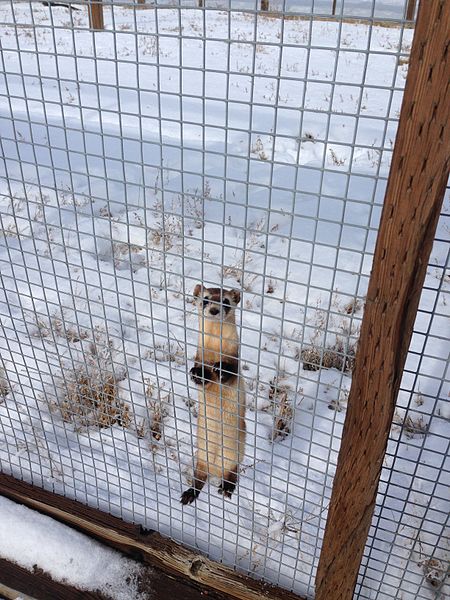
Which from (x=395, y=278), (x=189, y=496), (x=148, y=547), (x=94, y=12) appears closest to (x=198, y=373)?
(x=189, y=496)

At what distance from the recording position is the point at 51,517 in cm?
236

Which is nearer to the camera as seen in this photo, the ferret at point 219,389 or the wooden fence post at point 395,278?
the wooden fence post at point 395,278

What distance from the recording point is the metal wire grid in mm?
1554

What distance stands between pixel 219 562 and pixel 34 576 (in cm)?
80

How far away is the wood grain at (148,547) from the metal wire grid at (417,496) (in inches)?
15.9

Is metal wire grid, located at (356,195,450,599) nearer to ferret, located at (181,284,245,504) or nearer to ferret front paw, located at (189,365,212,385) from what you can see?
ferret, located at (181,284,245,504)

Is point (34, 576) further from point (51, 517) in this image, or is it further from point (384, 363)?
point (384, 363)

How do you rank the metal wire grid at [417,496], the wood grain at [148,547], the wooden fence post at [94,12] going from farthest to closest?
1. the wood grain at [148,547]
2. the metal wire grid at [417,496]
3. the wooden fence post at [94,12]

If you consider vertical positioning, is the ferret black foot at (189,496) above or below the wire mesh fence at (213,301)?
below

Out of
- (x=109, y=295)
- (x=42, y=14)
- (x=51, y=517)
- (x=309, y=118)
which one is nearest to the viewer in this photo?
(x=51, y=517)

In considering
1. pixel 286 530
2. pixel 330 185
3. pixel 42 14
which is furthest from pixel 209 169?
pixel 42 14

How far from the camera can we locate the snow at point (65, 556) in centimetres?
216

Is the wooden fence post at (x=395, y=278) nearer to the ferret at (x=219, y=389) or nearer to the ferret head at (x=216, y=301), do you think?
the ferret at (x=219, y=389)

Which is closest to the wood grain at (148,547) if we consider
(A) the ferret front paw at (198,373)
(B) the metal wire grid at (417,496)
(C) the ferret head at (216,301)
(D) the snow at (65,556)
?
(D) the snow at (65,556)
